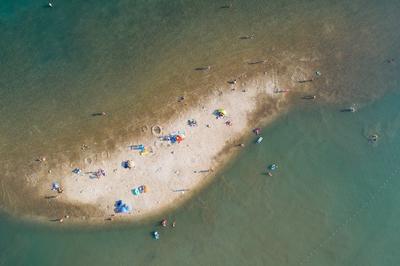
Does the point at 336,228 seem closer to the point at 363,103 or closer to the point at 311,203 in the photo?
the point at 311,203

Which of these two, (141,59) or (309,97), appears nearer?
(141,59)

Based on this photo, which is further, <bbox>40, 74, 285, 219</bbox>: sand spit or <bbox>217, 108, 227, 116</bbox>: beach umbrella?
<bbox>217, 108, 227, 116</bbox>: beach umbrella

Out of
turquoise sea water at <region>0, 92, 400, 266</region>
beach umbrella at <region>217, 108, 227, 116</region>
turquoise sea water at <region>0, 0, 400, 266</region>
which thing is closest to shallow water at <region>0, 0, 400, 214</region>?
turquoise sea water at <region>0, 0, 400, 266</region>

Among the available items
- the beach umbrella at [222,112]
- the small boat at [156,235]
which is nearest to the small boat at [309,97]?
the beach umbrella at [222,112]

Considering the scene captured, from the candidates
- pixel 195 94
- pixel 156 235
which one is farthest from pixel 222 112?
pixel 156 235

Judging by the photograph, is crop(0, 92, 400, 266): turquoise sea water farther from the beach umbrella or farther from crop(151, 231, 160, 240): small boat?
the beach umbrella

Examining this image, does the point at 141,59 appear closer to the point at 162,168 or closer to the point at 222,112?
the point at 222,112

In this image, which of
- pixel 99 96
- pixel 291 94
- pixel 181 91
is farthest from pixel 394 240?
pixel 99 96
